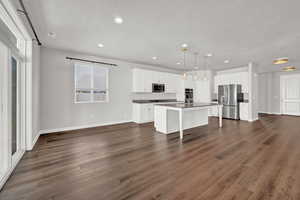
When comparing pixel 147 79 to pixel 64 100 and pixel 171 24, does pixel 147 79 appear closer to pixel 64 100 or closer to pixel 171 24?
pixel 64 100

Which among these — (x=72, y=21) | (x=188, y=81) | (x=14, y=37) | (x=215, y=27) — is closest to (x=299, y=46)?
(x=215, y=27)

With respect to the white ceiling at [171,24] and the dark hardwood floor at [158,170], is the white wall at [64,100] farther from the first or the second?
the dark hardwood floor at [158,170]

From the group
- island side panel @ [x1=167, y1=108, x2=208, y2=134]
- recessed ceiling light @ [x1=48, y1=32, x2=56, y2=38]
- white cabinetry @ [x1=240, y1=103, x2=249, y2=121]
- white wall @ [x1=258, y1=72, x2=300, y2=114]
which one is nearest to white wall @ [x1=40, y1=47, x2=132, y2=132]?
recessed ceiling light @ [x1=48, y1=32, x2=56, y2=38]

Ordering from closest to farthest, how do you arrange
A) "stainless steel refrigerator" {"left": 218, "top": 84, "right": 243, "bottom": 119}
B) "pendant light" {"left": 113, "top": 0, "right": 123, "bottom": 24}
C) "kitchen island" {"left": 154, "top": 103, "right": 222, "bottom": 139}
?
1. "pendant light" {"left": 113, "top": 0, "right": 123, "bottom": 24}
2. "kitchen island" {"left": 154, "top": 103, "right": 222, "bottom": 139}
3. "stainless steel refrigerator" {"left": 218, "top": 84, "right": 243, "bottom": 119}

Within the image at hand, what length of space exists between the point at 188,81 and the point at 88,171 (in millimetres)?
6651

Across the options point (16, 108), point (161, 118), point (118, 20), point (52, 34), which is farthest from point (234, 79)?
point (16, 108)

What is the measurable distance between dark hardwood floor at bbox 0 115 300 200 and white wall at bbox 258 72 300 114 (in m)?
5.98

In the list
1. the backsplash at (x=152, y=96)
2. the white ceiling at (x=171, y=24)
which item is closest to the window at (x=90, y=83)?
the white ceiling at (x=171, y=24)

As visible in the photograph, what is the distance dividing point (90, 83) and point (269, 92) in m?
9.88

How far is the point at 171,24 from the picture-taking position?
277 cm

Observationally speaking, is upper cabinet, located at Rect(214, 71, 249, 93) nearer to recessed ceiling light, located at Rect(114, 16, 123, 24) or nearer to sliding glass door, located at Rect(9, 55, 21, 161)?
recessed ceiling light, located at Rect(114, 16, 123, 24)

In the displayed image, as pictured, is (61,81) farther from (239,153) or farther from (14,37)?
(239,153)

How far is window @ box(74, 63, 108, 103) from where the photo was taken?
4.76 meters

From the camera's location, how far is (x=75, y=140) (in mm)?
3549
